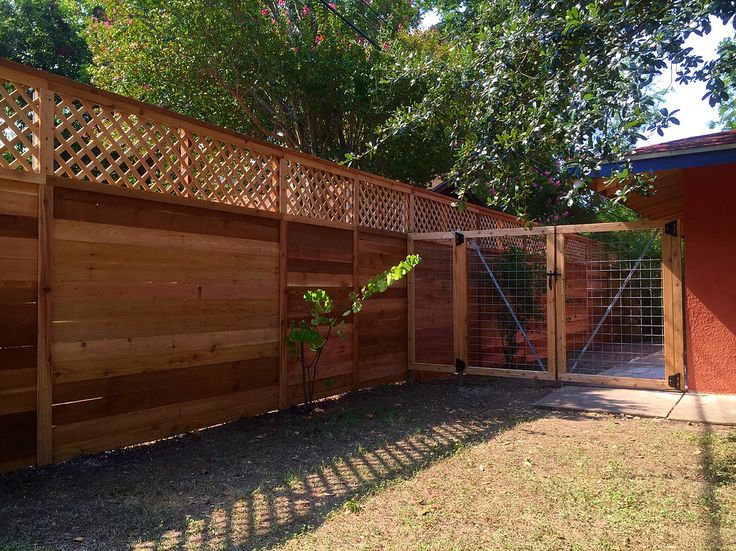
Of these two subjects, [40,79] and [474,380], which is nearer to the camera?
[40,79]

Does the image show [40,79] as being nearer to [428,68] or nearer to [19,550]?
[19,550]

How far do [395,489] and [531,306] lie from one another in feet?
14.7

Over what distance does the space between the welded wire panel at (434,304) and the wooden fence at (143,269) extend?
145 cm

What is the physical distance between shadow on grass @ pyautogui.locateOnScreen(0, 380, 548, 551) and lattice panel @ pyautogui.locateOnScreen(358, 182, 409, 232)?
242 centimetres

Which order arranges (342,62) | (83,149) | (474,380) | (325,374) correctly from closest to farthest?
(83,149)
(325,374)
(474,380)
(342,62)

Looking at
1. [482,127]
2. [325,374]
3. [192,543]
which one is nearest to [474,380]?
[325,374]

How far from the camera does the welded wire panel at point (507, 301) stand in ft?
23.3

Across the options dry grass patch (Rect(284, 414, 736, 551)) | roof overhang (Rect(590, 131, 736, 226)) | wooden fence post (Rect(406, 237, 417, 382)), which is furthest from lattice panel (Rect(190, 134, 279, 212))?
roof overhang (Rect(590, 131, 736, 226))

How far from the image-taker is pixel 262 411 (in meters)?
5.03

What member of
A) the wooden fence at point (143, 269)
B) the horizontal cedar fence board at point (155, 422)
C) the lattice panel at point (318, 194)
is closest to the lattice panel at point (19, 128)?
the wooden fence at point (143, 269)

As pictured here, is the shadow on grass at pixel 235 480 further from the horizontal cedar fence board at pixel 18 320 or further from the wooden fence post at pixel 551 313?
the wooden fence post at pixel 551 313

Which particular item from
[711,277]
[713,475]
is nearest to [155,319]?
[713,475]

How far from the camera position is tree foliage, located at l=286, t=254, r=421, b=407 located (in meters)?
5.07

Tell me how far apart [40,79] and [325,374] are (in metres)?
3.64
